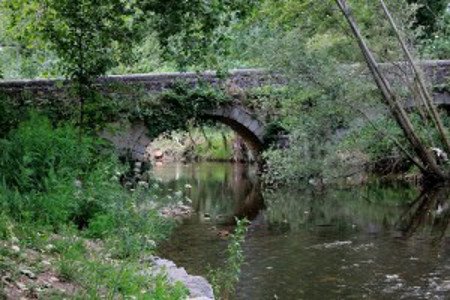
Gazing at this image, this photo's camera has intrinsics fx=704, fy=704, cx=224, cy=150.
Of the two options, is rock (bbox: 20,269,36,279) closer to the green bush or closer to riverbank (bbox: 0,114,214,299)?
riverbank (bbox: 0,114,214,299)

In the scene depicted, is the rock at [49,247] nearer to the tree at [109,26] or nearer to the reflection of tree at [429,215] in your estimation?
the tree at [109,26]

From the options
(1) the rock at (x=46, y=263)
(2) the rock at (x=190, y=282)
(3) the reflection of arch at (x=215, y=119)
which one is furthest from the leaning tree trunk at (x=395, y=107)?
(1) the rock at (x=46, y=263)

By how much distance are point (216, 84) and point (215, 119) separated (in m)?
1.91

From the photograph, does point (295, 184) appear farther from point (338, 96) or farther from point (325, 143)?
point (338, 96)

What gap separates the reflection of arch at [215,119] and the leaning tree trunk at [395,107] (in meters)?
6.51

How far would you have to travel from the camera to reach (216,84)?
76.4 ft

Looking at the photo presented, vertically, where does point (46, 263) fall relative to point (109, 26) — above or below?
below

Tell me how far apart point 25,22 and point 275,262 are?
718 centimetres

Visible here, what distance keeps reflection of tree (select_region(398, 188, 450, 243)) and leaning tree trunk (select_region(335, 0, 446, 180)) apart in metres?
0.70

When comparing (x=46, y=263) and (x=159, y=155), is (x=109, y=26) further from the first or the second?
(x=159, y=155)

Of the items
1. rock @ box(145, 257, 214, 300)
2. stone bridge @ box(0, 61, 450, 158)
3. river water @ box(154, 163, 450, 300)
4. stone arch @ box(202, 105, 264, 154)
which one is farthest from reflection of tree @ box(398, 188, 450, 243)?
stone arch @ box(202, 105, 264, 154)

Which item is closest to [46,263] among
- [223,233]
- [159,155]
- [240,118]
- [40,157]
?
[40,157]

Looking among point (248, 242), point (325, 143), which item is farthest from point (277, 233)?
point (325, 143)

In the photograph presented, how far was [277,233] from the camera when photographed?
531 inches
